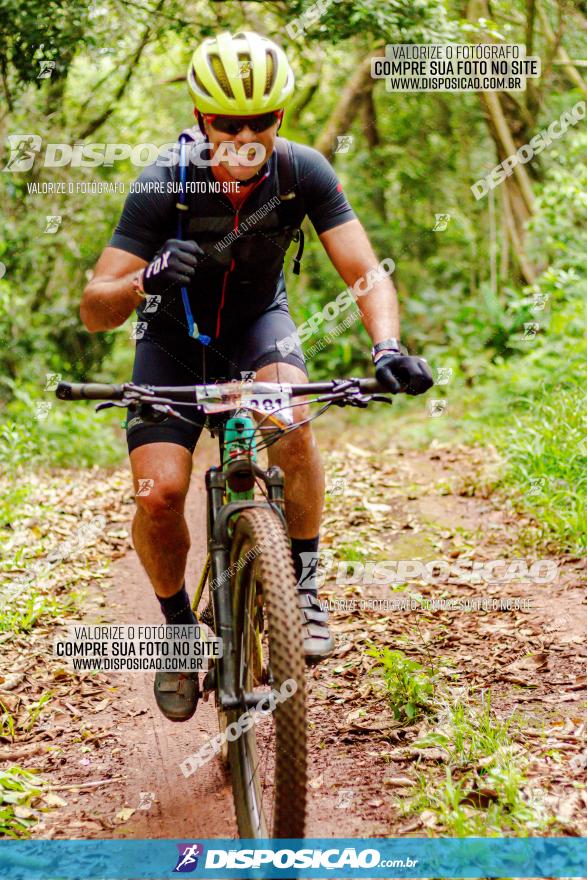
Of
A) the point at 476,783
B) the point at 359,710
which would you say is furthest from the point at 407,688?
the point at 476,783

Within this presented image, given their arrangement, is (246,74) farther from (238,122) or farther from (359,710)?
(359,710)

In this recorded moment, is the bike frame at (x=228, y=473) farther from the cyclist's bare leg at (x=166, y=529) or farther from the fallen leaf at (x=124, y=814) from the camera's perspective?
the fallen leaf at (x=124, y=814)

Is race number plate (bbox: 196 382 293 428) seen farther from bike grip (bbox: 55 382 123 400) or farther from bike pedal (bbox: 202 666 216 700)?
bike pedal (bbox: 202 666 216 700)

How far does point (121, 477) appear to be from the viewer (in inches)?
345

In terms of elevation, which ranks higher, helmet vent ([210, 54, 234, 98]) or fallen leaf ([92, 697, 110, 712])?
helmet vent ([210, 54, 234, 98])

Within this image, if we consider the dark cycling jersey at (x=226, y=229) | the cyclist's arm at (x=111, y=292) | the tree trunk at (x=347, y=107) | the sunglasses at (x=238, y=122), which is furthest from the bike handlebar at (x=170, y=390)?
the tree trunk at (x=347, y=107)

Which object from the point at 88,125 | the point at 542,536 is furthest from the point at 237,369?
the point at 88,125

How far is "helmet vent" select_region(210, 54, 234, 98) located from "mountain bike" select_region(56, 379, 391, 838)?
3.67ft

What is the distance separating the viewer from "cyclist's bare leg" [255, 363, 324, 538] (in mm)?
3203

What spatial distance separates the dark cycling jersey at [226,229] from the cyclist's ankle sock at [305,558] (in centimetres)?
91

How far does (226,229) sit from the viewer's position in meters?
3.48

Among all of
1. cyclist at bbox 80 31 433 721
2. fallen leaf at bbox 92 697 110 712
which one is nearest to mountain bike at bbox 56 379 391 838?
cyclist at bbox 80 31 433 721

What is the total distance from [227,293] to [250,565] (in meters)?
1.34

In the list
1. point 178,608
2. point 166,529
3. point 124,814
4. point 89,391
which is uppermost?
point 89,391
